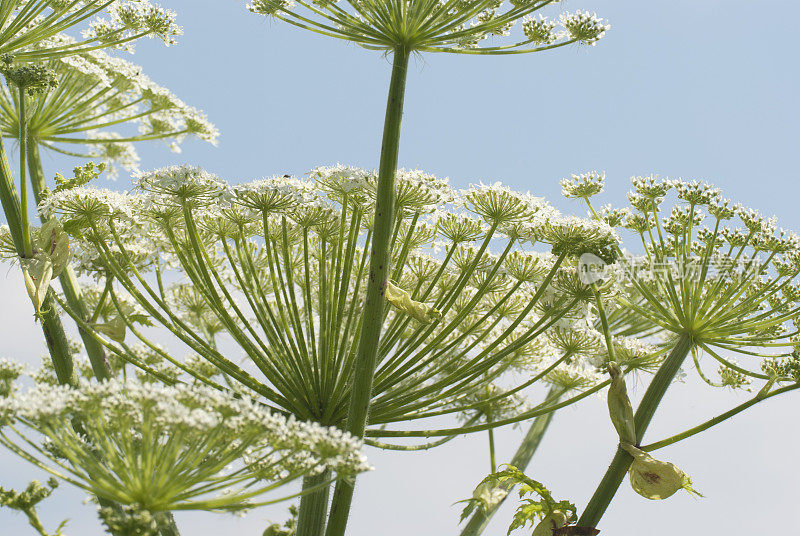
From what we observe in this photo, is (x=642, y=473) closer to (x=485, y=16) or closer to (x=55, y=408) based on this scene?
(x=485, y=16)

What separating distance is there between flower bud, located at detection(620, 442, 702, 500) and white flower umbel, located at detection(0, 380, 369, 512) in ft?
10.0

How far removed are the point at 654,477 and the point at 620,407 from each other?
2.01ft

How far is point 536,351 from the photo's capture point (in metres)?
8.84

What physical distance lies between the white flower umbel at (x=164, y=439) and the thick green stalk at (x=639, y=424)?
2.97 meters

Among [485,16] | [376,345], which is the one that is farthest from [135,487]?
[485,16]

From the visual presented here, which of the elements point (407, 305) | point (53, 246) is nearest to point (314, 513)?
point (407, 305)

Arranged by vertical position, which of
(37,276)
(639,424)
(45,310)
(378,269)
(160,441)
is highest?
(378,269)

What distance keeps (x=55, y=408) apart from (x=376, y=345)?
2.36 metres

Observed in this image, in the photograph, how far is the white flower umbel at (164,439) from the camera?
442 centimetres

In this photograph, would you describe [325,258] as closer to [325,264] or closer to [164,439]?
[325,264]

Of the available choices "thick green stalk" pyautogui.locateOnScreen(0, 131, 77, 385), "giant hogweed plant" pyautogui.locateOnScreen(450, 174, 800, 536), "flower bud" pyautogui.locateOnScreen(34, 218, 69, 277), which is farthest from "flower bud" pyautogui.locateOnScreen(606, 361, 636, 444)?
"flower bud" pyautogui.locateOnScreen(34, 218, 69, 277)

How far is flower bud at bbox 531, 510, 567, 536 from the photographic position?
21.4 ft

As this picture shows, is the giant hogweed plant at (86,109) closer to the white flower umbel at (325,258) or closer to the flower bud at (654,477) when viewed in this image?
the white flower umbel at (325,258)

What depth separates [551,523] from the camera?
6535 mm
